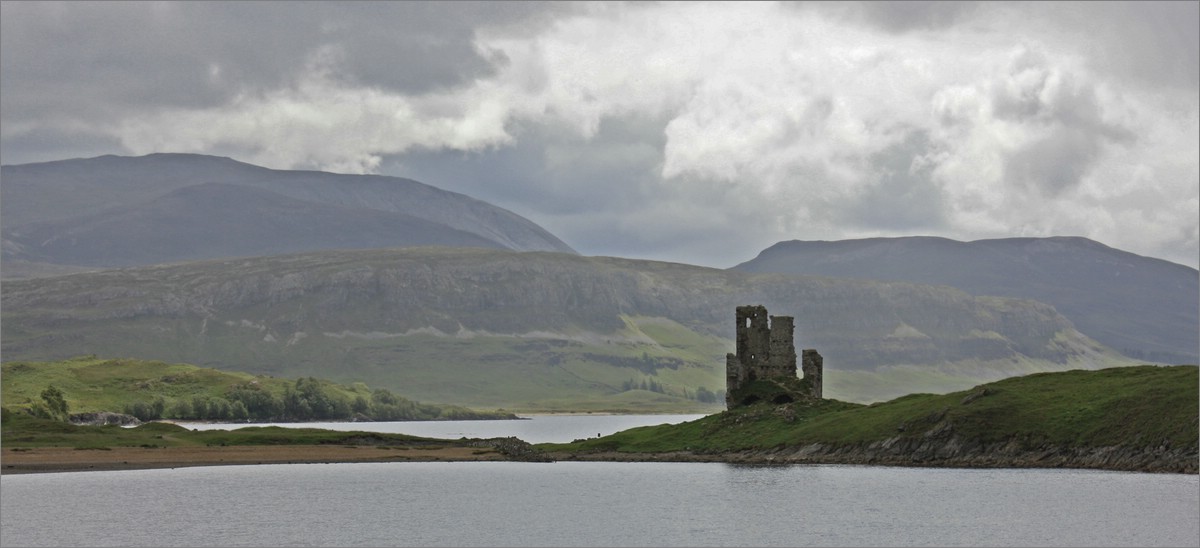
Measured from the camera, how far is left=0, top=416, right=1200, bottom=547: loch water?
340 feet

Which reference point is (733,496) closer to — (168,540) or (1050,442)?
(1050,442)

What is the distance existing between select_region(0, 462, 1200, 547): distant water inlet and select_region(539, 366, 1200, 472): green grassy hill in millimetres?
4754

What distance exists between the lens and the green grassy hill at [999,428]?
473ft

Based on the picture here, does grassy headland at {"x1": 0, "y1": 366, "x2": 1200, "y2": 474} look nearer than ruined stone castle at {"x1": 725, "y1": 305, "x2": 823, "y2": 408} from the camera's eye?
Yes

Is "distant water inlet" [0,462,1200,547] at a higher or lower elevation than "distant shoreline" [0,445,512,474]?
lower

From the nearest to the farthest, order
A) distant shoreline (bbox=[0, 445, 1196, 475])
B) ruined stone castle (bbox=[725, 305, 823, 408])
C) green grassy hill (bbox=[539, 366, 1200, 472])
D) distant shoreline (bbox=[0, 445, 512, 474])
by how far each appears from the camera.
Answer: green grassy hill (bbox=[539, 366, 1200, 472])
distant shoreline (bbox=[0, 445, 1196, 475])
distant shoreline (bbox=[0, 445, 512, 474])
ruined stone castle (bbox=[725, 305, 823, 408])

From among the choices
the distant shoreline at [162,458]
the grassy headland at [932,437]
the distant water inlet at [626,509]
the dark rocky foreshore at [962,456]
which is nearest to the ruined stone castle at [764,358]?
the grassy headland at [932,437]

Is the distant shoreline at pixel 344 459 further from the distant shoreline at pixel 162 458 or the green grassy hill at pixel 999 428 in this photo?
the green grassy hill at pixel 999 428

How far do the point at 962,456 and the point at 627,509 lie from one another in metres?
50.1

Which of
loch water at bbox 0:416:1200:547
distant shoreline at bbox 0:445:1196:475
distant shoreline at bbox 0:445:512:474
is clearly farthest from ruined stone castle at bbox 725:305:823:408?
distant shoreline at bbox 0:445:512:474

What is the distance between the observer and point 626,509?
411 feet

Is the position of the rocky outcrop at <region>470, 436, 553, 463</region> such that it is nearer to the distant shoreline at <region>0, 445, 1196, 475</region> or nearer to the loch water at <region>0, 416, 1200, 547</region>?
the distant shoreline at <region>0, 445, 1196, 475</region>

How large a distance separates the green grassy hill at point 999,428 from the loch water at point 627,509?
14.6 feet

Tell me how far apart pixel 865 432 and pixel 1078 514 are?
57.0 m
